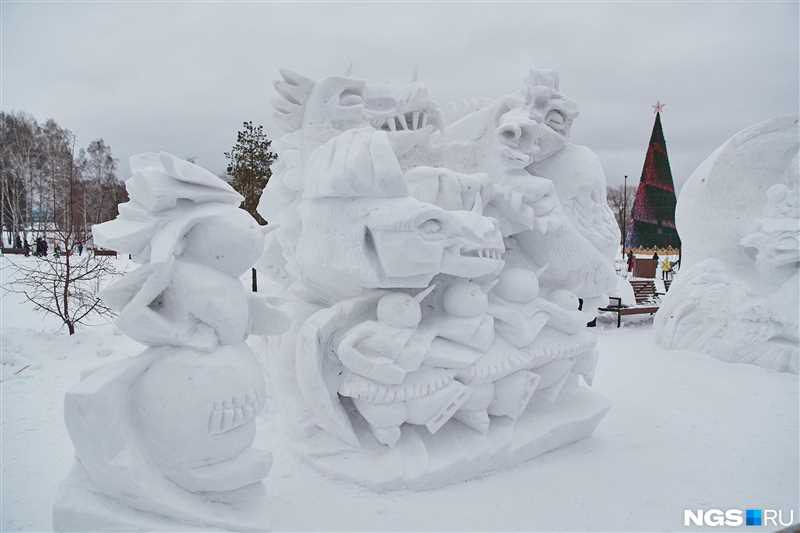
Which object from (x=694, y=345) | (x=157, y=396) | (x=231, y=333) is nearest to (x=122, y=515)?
(x=157, y=396)

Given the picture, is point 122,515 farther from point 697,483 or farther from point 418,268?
point 697,483

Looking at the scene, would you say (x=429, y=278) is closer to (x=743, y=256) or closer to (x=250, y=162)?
(x=743, y=256)

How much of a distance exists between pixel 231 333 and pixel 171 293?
0.97 feet

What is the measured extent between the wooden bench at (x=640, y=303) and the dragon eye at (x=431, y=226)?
590cm

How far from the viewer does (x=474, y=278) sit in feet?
11.2

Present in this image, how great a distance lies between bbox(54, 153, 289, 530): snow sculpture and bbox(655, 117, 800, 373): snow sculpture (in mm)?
5405

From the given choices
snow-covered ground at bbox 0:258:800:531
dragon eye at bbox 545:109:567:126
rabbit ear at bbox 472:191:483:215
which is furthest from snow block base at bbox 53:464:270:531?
dragon eye at bbox 545:109:567:126

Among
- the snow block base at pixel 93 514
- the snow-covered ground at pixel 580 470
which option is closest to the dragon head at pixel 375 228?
the snow-covered ground at pixel 580 470

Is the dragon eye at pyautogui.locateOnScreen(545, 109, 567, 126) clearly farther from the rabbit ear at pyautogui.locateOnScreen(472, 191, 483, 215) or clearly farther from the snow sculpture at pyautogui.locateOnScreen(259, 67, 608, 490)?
the rabbit ear at pyautogui.locateOnScreen(472, 191, 483, 215)

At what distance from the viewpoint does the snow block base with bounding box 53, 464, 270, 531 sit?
2098 millimetres

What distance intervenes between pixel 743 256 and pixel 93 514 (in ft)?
22.2

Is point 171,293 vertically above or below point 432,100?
below

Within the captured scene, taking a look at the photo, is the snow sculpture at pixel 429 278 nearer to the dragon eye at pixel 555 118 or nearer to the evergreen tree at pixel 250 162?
the dragon eye at pixel 555 118

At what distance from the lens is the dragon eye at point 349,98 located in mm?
3795
